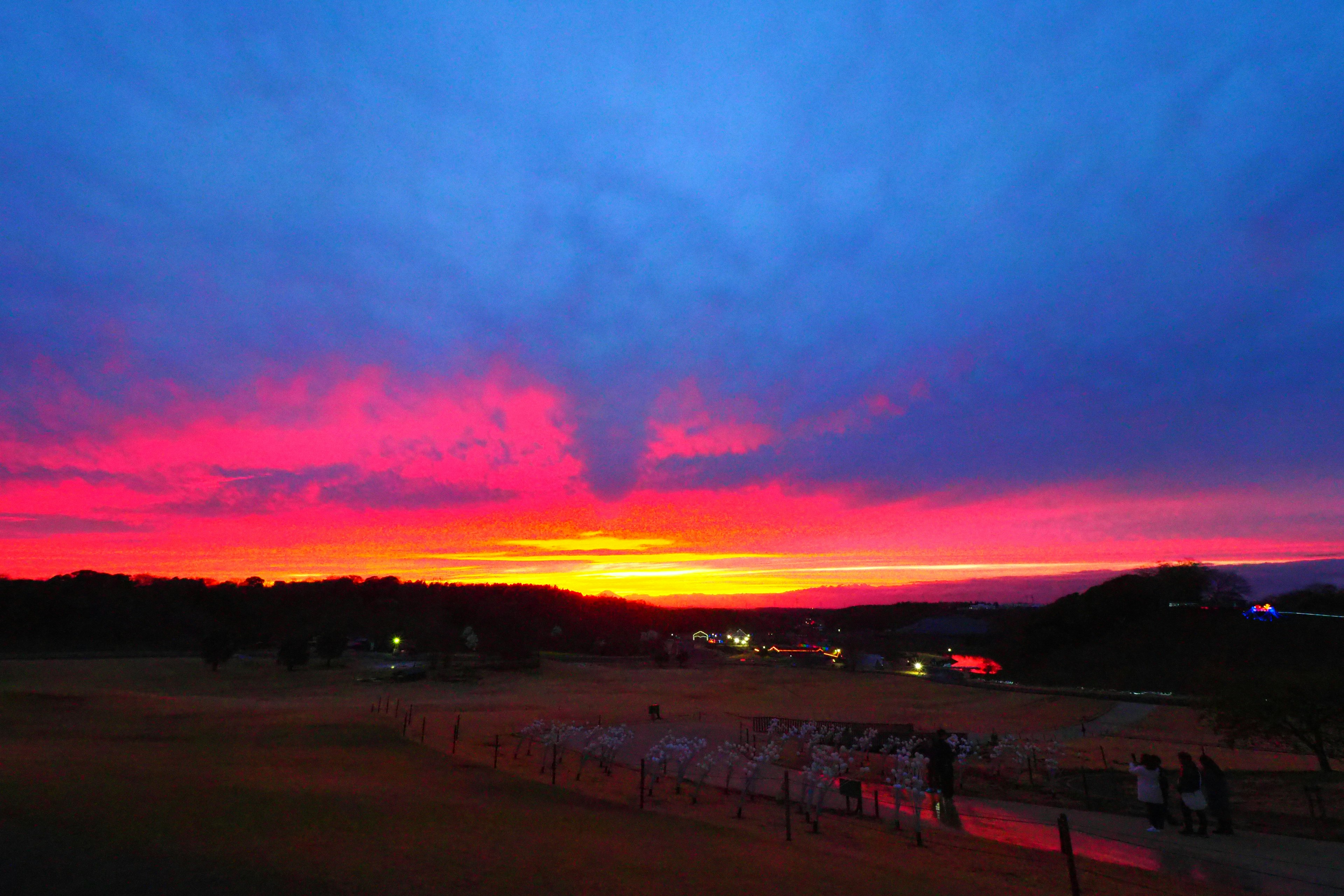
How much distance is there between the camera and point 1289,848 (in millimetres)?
11883

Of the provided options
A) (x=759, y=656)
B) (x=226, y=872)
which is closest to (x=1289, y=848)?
(x=226, y=872)

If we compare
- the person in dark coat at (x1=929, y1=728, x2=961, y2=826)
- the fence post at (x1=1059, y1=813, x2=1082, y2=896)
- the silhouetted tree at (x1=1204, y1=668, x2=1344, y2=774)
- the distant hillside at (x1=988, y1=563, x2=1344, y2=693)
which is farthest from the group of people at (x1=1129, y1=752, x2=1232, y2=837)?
the distant hillside at (x1=988, y1=563, x2=1344, y2=693)

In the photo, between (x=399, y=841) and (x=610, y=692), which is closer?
(x=399, y=841)

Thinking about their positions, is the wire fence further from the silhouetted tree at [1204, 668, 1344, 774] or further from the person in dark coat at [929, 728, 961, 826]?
the silhouetted tree at [1204, 668, 1344, 774]

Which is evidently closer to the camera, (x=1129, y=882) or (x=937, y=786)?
(x=1129, y=882)

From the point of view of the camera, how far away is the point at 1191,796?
12906 millimetres

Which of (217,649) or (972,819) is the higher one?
(217,649)

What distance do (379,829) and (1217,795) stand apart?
51.2 ft

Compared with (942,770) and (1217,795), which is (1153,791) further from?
(942,770)

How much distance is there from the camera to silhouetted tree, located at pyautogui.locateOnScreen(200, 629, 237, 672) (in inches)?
2191

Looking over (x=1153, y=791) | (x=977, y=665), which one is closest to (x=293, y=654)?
(x=1153, y=791)

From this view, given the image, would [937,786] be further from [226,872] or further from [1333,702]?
[226,872]

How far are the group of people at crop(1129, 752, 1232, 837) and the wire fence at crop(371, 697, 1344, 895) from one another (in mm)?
955

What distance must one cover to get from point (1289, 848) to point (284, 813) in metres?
17.6
